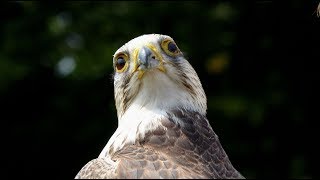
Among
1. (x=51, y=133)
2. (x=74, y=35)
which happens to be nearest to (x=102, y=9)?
(x=74, y=35)

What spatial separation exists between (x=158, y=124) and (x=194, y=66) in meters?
3.84

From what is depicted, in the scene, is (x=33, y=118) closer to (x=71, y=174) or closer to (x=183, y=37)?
(x=71, y=174)

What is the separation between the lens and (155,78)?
5391mm

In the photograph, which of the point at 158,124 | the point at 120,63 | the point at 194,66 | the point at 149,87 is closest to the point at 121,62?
the point at 120,63

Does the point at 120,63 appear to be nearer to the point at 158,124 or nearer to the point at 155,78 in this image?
the point at 155,78

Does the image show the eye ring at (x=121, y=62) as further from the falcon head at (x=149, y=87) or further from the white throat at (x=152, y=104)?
the white throat at (x=152, y=104)

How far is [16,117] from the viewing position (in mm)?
9672

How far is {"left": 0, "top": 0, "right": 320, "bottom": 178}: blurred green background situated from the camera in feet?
29.3

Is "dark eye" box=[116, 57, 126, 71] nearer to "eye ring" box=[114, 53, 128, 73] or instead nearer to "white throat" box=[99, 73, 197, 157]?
"eye ring" box=[114, 53, 128, 73]

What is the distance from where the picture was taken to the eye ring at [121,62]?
554 cm

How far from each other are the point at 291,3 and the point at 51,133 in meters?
2.99

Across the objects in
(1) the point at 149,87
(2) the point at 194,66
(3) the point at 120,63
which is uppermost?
(3) the point at 120,63

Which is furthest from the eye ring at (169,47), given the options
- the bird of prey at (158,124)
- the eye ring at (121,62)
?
the eye ring at (121,62)

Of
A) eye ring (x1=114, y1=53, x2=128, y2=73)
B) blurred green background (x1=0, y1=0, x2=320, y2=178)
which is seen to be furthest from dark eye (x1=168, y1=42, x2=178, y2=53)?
blurred green background (x1=0, y1=0, x2=320, y2=178)
